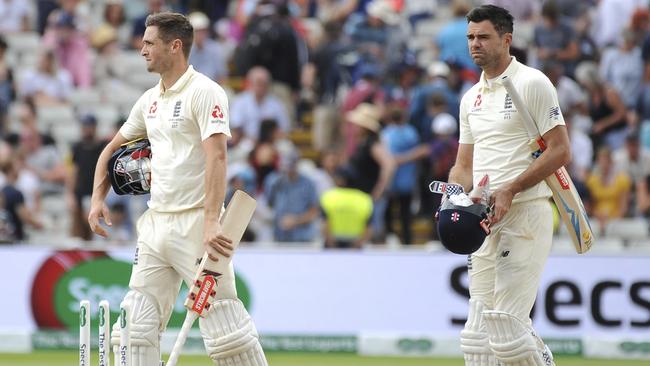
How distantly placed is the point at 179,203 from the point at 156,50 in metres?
0.86

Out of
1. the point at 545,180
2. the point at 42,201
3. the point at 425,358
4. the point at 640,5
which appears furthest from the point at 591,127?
the point at 545,180

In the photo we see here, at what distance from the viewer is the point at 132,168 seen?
26.5 ft

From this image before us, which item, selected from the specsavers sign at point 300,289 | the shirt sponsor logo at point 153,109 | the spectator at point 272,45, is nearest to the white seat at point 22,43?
the spectator at point 272,45

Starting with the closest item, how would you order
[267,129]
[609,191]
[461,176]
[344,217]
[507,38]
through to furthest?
[507,38] → [461,176] → [344,217] → [609,191] → [267,129]

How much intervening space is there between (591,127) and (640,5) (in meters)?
2.32

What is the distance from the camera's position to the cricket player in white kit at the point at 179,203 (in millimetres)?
7727

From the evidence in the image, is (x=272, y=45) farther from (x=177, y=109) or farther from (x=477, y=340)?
(x=477, y=340)

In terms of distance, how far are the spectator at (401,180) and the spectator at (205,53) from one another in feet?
9.08

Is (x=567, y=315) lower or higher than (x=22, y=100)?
lower

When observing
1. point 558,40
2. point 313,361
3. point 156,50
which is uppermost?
point 558,40

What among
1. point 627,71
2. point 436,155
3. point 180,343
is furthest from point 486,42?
point 627,71

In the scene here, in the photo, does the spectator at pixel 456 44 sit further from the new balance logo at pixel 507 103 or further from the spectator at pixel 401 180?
the new balance logo at pixel 507 103

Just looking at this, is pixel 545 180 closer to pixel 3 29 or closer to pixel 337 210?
pixel 337 210

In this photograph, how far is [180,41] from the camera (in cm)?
792
